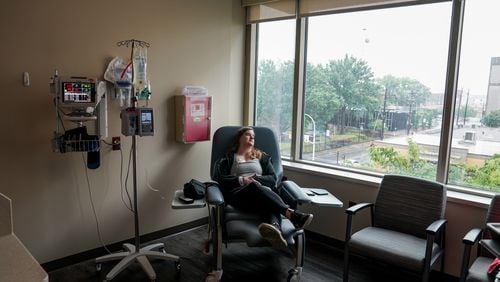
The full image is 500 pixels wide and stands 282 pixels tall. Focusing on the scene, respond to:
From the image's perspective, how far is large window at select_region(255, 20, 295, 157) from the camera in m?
3.82

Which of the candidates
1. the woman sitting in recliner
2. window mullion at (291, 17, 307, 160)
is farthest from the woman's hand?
window mullion at (291, 17, 307, 160)

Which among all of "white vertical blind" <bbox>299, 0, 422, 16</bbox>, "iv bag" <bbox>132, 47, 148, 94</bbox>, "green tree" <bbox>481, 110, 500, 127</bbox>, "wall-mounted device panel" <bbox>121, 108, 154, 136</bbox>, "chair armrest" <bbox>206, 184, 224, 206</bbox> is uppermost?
"white vertical blind" <bbox>299, 0, 422, 16</bbox>

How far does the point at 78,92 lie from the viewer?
2475mm

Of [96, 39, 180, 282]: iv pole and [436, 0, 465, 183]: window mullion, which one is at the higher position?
[436, 0, 465, 183]: window mullion

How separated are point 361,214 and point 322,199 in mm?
479

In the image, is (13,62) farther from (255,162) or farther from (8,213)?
(255,162)

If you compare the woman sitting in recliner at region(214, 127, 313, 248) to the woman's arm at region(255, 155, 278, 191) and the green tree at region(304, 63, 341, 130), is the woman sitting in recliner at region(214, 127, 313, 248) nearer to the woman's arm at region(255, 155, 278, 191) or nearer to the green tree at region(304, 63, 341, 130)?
the woman's arm at region(255, 155, 278, 191)

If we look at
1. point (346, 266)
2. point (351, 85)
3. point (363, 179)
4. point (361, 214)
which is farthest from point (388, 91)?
point (346, 266)

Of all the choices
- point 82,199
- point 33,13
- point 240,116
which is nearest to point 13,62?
point 33,13

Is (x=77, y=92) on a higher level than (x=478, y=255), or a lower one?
higher

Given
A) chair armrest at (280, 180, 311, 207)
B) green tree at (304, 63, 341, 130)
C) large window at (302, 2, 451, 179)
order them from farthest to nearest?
green tree at (304, 63, 341, 130) → large window at (302, 2, 451, 179) → chair armrest at (280, 180, 311, 207)

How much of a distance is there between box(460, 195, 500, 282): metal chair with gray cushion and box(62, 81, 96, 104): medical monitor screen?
255 cm

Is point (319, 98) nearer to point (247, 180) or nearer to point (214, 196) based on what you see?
point (247, 180)

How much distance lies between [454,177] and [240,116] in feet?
7.22
